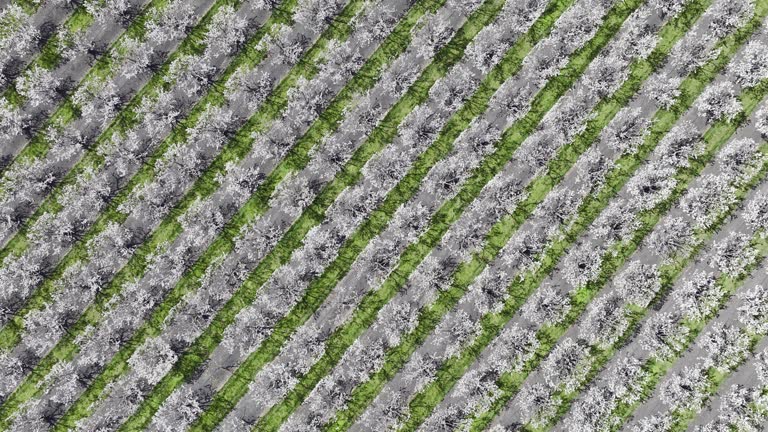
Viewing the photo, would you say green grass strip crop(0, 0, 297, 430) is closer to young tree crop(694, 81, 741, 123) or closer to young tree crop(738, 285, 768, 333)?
young tree crop(694, 81, 741, 123)

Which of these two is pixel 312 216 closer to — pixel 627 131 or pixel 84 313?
pixel 84 313

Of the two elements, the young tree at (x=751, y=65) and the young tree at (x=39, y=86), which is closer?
the young tree at (x=39, y=86)

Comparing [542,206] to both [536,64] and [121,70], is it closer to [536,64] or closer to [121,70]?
[536,64]

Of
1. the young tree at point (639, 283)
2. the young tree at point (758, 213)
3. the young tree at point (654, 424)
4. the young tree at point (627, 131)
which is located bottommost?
the young tree at point (654, 424)

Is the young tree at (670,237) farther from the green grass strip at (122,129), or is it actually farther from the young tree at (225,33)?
the green grass strip at (122,129)

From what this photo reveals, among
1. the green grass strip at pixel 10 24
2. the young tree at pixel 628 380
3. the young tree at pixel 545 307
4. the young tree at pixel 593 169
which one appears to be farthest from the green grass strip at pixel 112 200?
the young tree at pixel 628 380

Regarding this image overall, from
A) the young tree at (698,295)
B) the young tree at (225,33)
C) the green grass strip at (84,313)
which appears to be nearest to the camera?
the green grass strip at (84,313)
